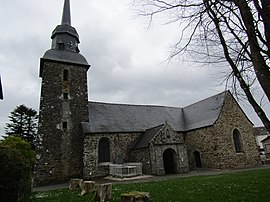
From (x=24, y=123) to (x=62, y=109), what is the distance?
21438mm

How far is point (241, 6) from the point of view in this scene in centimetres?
432

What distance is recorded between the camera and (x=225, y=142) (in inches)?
775

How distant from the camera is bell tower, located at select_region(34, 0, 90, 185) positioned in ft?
55.1

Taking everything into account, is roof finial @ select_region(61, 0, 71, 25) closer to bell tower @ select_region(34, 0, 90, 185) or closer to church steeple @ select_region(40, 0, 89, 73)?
church steeple @ select_region(40, 0, 89, 73)

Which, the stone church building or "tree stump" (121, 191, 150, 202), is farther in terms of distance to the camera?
the stone church building

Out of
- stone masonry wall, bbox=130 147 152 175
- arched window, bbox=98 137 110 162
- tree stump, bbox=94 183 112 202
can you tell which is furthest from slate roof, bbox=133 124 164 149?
tree stump, bbox=94 183 112 202

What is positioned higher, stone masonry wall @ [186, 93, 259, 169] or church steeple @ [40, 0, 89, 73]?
church steeple @ [40, 0, 89, 73]

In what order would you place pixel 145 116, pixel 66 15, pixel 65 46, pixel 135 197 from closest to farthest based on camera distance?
pixel 135 197
pixel 65 46
pixel 66 15
pixel 145 116

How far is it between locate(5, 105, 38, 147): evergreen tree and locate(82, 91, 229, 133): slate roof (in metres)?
19.5

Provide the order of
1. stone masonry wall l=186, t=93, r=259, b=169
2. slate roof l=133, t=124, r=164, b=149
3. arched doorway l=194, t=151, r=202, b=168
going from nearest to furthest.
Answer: slate roof l=133, t=124, r=164, b=149 < stone masonry wall l=186, t=93, r=259, b=169 < arched doorway l=194, t=151, r=202, b=168

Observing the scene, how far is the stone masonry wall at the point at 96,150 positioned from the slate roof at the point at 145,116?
1.76ft

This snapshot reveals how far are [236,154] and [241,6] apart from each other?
18764 millimetres

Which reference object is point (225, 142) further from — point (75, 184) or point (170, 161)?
point (75, 184)

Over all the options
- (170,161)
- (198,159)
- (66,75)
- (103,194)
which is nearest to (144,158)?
(170,161)
